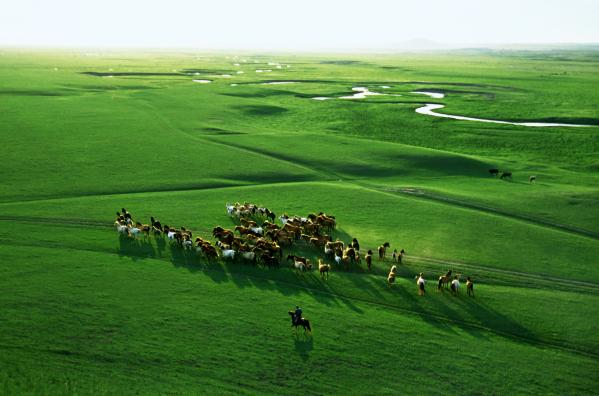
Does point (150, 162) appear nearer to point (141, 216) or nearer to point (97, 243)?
point (141, 216)

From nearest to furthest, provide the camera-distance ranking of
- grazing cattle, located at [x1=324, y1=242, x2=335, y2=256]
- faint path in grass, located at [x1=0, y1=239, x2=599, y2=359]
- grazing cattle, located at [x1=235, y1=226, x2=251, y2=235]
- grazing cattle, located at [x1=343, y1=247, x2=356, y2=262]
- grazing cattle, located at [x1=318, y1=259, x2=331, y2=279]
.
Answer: faint path in grass, located at [x1=0, y1=239, x2=599, y2=359] → grazing cattle, located at [x1=318, y1=259, x2=331, y2=279] → grazing cattle, located at [x1=343, y1=247, x2=356, y2=262] → grazing cattle, located at [x1=324, y1=242, x2=335, y2=256] → grazing cattle, located at [x1=235, y1=226, x2=251, y2=235]

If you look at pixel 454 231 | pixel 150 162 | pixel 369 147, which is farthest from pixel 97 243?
pixel 369 147

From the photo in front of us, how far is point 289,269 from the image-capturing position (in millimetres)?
27344

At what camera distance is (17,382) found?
18.0m

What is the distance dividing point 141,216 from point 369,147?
1186 inches

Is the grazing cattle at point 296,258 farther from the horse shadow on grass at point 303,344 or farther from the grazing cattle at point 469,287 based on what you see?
the grazing cattle at point 469,287

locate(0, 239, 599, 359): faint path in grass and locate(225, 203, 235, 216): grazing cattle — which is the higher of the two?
locate(225, 203, 235, 216): grazing cattle

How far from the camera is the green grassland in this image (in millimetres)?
19547

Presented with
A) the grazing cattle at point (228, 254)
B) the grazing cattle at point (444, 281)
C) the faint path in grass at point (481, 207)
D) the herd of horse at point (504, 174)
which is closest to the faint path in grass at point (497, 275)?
the grazing cattle at point (444, 281)

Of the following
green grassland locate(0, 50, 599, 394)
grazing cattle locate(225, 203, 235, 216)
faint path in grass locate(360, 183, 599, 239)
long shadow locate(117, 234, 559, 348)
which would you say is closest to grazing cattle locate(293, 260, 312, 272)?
long shadow locate(117, 234, 559, 348)

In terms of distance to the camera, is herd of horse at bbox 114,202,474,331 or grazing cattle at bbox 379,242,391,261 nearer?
herd of horse at bbox 114,202,474,331

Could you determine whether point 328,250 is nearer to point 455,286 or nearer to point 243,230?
point 243,230

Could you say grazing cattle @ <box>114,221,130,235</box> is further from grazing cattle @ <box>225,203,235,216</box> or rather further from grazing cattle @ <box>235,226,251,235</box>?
grazing cattle @ <box>225,203,235,216</box>

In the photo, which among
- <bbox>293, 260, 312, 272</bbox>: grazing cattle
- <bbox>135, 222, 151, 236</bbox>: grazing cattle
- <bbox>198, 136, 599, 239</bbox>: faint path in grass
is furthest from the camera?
<bbox>198, 136, 599, 239</bbox>: faint path in grass
